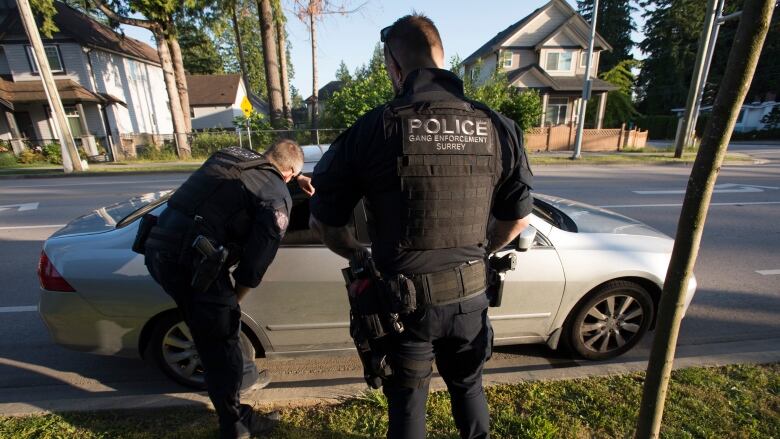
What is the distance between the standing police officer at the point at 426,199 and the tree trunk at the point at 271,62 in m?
19.4

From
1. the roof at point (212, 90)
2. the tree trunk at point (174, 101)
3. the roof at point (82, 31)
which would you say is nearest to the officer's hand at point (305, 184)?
the tree trunk at point (174, 101)

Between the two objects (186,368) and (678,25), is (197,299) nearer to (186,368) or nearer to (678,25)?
(186,368)

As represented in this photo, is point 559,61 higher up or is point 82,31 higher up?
point 82,31

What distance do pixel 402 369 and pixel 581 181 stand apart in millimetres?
10868

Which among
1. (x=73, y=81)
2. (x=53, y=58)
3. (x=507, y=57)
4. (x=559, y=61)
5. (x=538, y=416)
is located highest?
(x=507, y=57)

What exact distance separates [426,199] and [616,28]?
56.0 metres

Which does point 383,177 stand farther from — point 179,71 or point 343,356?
point 179,71

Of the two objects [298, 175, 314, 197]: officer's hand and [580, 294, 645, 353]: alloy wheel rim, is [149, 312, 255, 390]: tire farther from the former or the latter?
[580, 294, 645, 353]: alloy wheel rim

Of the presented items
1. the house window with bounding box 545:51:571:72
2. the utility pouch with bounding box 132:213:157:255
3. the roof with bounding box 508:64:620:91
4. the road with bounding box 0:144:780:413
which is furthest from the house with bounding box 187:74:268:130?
the utility pouch with bounding box 132:213:157:255

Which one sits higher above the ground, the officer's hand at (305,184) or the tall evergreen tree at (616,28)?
the tall evergreen tree at (616,28)

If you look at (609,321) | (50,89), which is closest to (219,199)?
(609,321)

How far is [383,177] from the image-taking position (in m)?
1.47

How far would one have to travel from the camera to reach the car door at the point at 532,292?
263 centimetres

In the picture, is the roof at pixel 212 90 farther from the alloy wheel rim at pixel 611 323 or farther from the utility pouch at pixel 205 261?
the alloy wheel rim at pixel 611 323
